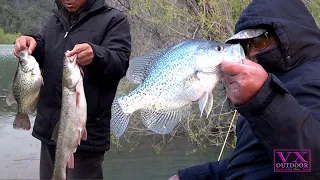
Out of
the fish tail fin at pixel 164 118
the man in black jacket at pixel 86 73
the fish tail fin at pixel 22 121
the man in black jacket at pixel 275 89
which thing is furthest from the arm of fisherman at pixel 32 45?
the man in black jacket at pixel 275 89

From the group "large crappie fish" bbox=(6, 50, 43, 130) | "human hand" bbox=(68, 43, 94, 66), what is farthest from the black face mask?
"large crappie fish" bbox=(6, 50, 43, 130)

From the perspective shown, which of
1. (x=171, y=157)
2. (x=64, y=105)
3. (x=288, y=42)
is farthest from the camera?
(x=171, y=157)

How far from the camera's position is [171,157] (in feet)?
29.4

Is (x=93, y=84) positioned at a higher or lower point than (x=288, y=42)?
lower

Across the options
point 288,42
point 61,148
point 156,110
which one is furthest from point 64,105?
point 288,42

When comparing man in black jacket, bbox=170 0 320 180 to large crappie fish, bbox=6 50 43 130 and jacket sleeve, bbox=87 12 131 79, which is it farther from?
large crappie fish, bbox=6 50 43 130

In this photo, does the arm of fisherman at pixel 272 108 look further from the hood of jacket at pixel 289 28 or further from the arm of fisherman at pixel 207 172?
the arm of fisherman at pixel 207 172

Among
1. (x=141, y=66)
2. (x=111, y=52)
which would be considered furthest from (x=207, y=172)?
(x=111, y=52)

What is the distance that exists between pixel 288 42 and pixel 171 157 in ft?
22.2

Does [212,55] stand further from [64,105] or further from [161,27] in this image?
[161,27]

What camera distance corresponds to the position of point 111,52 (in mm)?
3533

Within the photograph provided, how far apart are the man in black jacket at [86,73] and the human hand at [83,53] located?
358 mm

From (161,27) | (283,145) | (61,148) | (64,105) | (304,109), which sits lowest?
(161,27)

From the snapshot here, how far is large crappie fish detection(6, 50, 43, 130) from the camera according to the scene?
3.42 metres
